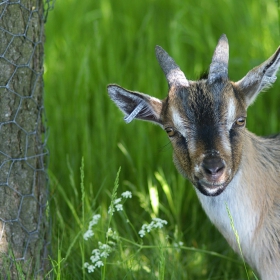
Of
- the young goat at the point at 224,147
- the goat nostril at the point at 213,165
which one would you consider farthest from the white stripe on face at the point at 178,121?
the goat nostril at the point at 213,165

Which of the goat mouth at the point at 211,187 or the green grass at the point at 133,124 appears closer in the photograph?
the goat mouth at the point at 211,187

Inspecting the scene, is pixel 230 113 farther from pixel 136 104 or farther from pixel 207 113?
pixel 136 104

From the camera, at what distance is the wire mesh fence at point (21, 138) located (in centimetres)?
410

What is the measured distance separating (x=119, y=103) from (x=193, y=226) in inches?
65.0

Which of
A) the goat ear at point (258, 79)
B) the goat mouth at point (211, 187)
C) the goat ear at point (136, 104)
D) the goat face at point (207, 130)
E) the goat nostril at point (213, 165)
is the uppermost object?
the goat ear at point (258, 79)

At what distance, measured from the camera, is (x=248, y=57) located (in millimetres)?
6352

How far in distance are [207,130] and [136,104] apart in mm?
737

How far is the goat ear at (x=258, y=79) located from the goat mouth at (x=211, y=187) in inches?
28.9

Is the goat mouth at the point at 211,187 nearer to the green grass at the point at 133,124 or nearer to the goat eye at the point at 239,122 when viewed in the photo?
the goat eye at the point at 239,122

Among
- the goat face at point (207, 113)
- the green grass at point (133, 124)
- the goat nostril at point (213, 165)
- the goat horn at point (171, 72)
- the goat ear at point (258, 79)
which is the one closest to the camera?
the goat nostril at point (213, 165)

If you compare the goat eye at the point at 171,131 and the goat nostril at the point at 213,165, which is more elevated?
the goat eye at the point at 171,131

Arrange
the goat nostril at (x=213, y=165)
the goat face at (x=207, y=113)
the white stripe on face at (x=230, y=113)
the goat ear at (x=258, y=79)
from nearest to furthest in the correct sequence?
1. the goat nostril at (x=213, y=165)
2. the goat face at (x=207, y=113)
3. the white stripe on face at (x=230, y=113)
4. the goat ear at (x=258, y=79)

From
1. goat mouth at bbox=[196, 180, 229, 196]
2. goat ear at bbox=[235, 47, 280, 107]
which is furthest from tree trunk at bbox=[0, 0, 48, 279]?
goat ear at bbox=[235, 47, 280, 107]

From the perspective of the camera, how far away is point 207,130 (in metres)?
3.87
